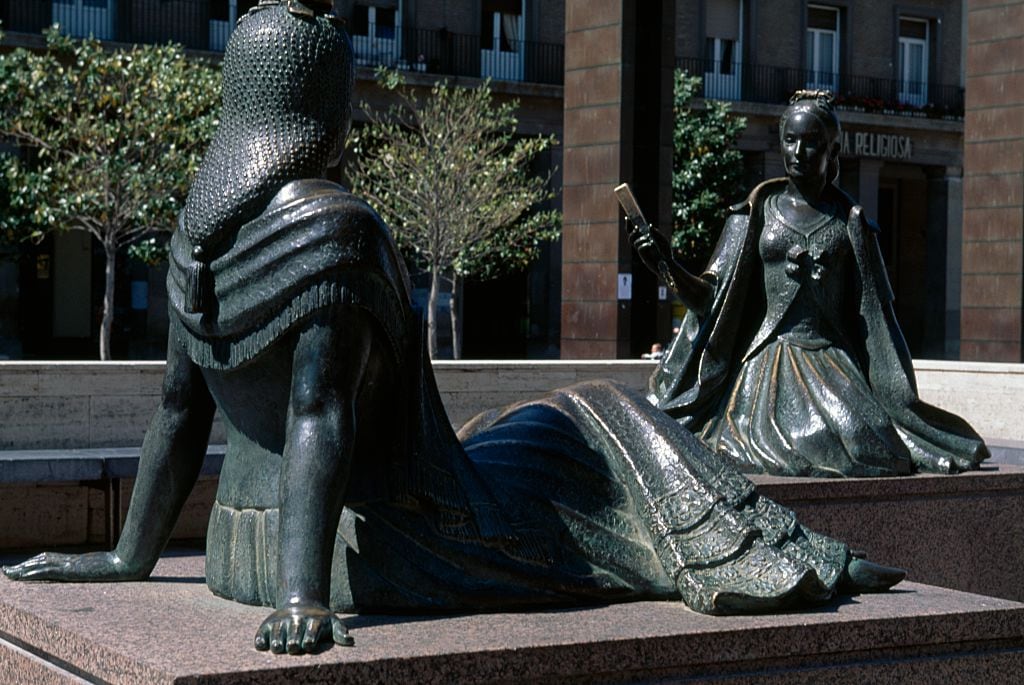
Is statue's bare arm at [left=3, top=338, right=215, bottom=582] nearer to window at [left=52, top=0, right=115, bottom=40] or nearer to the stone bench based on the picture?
the stone bench

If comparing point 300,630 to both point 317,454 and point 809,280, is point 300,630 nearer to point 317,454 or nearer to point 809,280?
point 317,454

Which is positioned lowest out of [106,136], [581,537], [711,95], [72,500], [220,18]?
[72,500]

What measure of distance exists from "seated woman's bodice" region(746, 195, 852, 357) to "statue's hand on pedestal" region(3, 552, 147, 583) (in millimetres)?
4611

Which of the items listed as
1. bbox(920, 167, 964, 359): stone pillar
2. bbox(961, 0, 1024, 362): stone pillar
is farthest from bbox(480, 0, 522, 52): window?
bbox(961, 0, 1024, 362): stone pillar

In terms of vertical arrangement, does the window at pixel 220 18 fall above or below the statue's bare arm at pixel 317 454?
above

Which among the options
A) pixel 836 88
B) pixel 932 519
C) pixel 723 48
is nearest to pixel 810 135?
pixel 932 519

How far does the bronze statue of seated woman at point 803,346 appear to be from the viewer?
8.15 meters

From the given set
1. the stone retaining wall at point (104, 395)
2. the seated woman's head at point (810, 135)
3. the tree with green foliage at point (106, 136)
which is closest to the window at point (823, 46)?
the tree with green foliage at point (106, 136)

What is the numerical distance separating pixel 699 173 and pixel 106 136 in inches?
459

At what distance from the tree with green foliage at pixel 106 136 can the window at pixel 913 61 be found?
20943 mm

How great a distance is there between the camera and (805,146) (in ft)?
27.3

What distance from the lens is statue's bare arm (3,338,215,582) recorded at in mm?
4258

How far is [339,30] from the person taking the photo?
4074 millimetres

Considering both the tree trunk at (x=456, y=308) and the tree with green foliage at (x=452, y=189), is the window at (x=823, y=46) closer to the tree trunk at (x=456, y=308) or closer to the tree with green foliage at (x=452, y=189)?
the tree trunk at (x=456, y=308)
